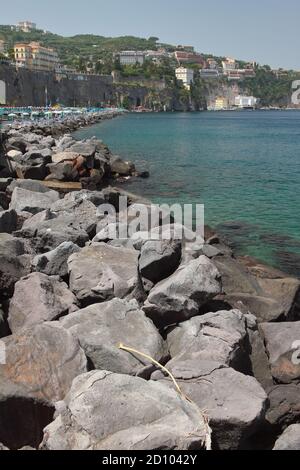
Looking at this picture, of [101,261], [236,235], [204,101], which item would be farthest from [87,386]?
[204,101]

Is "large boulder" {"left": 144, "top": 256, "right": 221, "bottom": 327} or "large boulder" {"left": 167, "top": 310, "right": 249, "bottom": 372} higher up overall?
"large boulder" {"left": 144, "top": 256, "right": 221, "bottom": 327}

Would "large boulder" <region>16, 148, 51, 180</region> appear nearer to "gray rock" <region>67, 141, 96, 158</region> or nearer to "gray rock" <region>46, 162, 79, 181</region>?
"gray rock" <region>46, 162, 79, 181</region>

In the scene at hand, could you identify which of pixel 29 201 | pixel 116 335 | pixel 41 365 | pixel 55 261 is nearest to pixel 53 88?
pixel 29 201

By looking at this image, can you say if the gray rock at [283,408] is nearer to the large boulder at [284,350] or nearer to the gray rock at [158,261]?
the large boulder at [284,350]

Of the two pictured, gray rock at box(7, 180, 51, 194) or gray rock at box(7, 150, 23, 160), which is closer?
gray rock at box(7, 180, 51, 194)

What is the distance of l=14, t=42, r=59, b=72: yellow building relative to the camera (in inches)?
4968

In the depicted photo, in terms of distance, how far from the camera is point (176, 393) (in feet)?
14.9

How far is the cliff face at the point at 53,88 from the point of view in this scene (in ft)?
318

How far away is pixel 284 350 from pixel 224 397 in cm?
161

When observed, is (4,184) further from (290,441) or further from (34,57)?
(34,57)

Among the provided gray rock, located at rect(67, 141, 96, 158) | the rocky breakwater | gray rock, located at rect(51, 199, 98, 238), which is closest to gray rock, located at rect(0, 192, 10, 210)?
gray rock, located at rect(51, 199, 98, 238)

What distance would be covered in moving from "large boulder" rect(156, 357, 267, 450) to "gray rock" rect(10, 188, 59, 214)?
24.0 feet

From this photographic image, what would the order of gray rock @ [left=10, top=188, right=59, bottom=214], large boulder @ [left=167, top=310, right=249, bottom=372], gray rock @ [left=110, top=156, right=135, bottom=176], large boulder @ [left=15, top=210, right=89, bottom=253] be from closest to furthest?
large boulder @ [left=167, top=310, right=249, bottom=372]
large boulder @ [left=15, top=210, right=89, bottom=253]
gray rock @ [left=10, top=188, right=59, bottom=214]
gray rock @ [left=110, top=156, right=135, bottom=176]

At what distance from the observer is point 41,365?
194 inches
